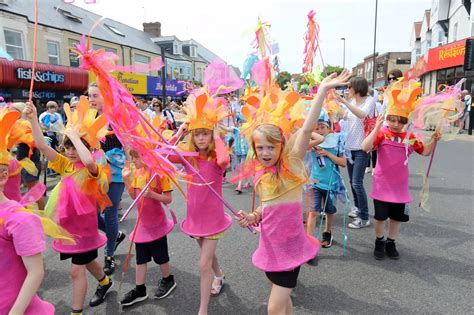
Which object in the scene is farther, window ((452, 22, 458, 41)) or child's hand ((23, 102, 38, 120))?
window ((452, 22, 458, 41))

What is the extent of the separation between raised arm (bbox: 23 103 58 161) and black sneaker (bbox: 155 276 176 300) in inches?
55.6

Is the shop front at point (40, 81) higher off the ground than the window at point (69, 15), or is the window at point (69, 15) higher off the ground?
the window at point (69, 15)

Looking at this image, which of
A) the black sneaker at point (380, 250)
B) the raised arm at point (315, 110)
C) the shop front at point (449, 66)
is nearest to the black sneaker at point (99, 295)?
the raised arm at point (315, 110)

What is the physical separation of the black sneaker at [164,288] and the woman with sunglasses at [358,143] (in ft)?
8.48

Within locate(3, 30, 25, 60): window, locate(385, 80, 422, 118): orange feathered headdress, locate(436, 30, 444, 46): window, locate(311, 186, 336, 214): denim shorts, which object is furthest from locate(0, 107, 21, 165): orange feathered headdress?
→ locate(436, 30, 444, 46): window

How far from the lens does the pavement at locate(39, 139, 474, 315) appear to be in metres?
2.98

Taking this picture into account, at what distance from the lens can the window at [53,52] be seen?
62.2 ft

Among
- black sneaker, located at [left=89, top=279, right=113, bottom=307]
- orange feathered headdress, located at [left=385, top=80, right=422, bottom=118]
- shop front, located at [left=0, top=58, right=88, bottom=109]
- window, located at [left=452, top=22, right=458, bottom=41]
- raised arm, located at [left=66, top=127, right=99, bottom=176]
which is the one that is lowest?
black sneaker, located at [left=89, top=279, right=113, bottom=307]

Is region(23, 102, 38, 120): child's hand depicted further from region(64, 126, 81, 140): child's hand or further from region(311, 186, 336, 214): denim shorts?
region(311, 186, 336, 214): denim shorts

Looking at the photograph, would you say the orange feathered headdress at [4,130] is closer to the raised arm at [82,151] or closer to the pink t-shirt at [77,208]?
the raised arm at [82,151]

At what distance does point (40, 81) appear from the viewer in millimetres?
16438

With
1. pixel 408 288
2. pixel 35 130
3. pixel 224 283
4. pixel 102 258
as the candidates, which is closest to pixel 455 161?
pixel 408 288

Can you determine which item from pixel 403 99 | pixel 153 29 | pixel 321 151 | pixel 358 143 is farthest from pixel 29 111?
pixel 153 29

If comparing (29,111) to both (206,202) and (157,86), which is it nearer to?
(206,202)
